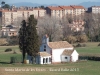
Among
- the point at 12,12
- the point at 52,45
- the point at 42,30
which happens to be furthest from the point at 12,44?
the point at 12,12

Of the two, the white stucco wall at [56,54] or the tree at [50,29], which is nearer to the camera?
the white stucco wall at [56,54]

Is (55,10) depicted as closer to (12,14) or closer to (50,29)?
(12,14)

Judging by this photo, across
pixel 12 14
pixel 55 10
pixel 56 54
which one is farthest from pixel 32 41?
pixel 55 10

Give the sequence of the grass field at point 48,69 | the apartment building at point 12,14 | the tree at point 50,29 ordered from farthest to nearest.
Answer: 1. the apartment building at point 12,14
2. the tree at point 50,29
3. the grass field at point 48,69

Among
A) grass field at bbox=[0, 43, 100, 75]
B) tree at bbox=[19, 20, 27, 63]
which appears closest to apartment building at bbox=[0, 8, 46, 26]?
tree at bbox=[19, 20, 27, 63]

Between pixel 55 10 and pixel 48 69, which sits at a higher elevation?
pixel 48 69

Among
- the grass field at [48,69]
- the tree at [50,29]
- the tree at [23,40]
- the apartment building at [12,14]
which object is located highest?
the tree at [23,40]

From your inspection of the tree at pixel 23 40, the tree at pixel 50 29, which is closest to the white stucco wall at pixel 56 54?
the tree at pixel 23 40

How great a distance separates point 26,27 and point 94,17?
8508 centimetres

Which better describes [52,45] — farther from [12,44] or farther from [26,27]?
[12,44]

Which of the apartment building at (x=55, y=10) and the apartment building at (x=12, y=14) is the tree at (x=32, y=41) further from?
the apartment building at (x=55, y=10)

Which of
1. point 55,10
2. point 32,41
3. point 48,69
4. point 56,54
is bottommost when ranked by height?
point 55,10

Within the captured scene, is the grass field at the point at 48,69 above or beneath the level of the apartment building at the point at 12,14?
above

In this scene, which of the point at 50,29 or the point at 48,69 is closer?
the point at 48,69
